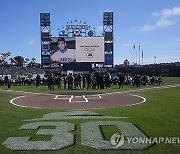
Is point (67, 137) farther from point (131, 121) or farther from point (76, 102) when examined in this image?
point (76, 102)

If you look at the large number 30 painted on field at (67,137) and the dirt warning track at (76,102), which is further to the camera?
the dirt warning track at (76,102)

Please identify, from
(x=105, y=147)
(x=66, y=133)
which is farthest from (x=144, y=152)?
(x=66, y=133)

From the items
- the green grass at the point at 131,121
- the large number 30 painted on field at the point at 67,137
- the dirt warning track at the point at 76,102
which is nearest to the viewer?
the green grass at the point at 131,121

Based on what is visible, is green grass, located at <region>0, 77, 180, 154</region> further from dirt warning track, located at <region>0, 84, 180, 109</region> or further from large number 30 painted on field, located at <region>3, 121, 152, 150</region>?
dirt warning track, located at <region>0, 84, 180, 109</region>

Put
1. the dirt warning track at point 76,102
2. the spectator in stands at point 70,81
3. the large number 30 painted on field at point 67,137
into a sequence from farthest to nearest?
the spectator in stands at point 70,81 → the dirt warning track at point 76,102 → the large number 30 painted on field at point 67,137

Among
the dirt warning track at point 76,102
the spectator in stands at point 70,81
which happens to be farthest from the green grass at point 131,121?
the spectator in stands at point 70,81

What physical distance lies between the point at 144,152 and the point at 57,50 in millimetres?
58213

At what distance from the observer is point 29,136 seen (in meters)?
10.3

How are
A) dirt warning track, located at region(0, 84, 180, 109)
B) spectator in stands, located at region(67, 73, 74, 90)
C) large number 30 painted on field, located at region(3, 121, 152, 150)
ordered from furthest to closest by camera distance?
1. spectator in stands, located at region(67, 73, 74, 90)
2. dirt warning track, located at region(0, 84, 180, 109)
3. large number 30 painted on field, located at region(3, 121, 152, 150)

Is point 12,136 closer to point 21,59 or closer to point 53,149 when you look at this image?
point 53,149

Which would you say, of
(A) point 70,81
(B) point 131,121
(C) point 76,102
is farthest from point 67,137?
(A) point 70,81

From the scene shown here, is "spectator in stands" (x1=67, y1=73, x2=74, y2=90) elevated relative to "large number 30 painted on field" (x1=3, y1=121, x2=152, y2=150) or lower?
elevated

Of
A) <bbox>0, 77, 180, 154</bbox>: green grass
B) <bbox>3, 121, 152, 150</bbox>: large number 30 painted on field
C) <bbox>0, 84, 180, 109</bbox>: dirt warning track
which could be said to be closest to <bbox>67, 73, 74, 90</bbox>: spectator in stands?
<bbox>0, 84, 180, 109</bbox>: dirt warning track

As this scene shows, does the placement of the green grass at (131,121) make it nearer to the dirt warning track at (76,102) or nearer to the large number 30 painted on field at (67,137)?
the large number 30 painted on field at (67,137)
